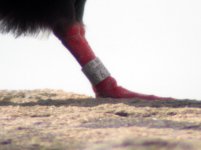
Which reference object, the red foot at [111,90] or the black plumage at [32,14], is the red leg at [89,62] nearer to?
the red foot at [111,90]

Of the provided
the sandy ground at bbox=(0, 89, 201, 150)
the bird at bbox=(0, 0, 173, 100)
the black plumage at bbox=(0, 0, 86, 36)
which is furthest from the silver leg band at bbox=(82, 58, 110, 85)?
the black plumage at bbox=(0, 0, 86, 36)

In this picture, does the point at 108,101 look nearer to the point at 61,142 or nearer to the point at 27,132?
the point at 27,132

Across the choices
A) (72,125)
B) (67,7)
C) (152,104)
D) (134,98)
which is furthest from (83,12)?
(72,125)

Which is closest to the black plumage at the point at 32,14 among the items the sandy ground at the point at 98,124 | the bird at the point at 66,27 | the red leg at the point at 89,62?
the bird at the point at 66,27

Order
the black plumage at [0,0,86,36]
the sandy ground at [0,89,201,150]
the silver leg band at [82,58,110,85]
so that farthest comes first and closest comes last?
the silver leg band at [82,58,110,85], the black plumage at [0,0,86,36], the sandy ground at [0,89,201,150]

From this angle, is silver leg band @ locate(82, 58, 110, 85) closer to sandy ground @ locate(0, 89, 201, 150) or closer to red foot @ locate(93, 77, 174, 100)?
red foot @ locate(93, 77, 174, 100)

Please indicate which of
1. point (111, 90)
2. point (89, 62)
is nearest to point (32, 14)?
point (89, 62)

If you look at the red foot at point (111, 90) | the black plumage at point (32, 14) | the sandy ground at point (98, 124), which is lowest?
the sandy ground at point (98, 124)

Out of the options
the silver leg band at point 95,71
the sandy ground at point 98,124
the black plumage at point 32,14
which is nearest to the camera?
the sandy ground at point 98,124
